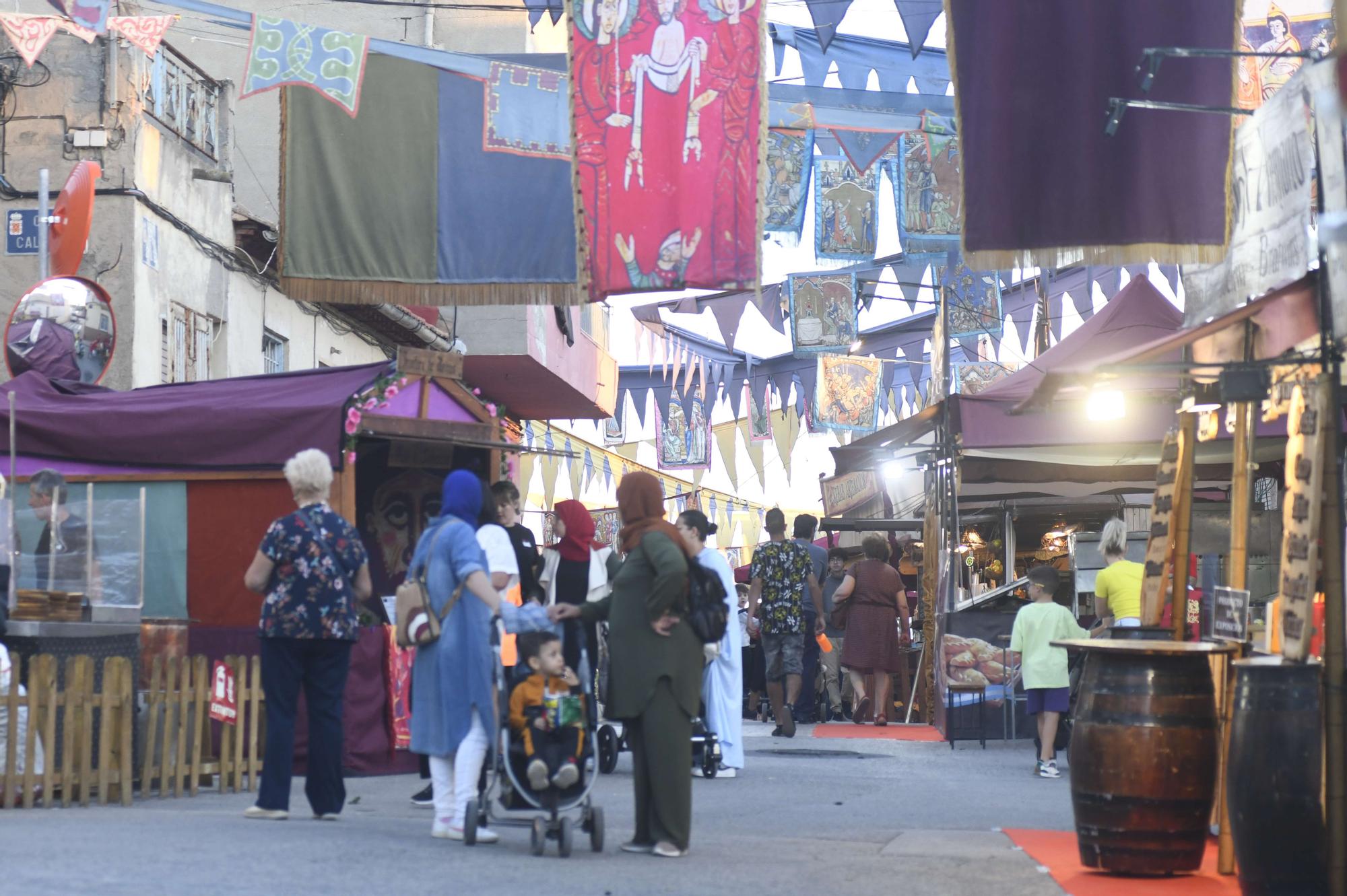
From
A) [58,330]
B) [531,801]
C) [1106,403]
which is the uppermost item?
[58,330]

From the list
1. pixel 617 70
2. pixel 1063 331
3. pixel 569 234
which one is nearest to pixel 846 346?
pixel 1063 331

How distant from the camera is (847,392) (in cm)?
3366

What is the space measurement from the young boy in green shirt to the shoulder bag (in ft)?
21.0

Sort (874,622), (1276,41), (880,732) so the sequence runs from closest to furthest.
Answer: (1276,41)
(880,732)
(874,622)

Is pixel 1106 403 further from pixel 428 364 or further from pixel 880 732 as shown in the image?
pixel 880 732

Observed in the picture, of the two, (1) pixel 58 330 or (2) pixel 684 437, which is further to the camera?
(2) pixel 684 437

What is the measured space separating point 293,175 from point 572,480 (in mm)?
21230

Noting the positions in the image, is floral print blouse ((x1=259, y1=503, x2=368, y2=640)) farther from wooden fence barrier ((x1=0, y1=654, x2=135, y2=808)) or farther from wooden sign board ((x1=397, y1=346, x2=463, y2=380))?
wooden sign board ((x1=397, y1=346, x2=463, y2=380))

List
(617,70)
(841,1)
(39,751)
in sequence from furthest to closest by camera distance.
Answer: (841,1) → (617,70) → (39,751)

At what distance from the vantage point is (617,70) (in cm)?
1230

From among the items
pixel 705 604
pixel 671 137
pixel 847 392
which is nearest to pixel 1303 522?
pixel 705 604

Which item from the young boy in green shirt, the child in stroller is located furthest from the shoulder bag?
the young boy in green shirt

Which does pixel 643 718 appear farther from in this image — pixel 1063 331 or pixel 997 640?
pixel 1063 331

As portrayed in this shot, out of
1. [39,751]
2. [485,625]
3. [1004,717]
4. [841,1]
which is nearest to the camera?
[485,625]
